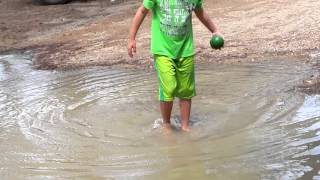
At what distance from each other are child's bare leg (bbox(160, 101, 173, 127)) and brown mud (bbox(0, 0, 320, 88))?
2.85 metres

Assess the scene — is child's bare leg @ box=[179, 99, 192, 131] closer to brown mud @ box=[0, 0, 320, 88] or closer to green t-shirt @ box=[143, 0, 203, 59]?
green t-shirt @ box=[143, 0, 203, 59]

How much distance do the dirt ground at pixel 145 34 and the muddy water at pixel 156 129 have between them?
0.88 metres

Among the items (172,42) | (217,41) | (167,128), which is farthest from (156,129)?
(217,41)

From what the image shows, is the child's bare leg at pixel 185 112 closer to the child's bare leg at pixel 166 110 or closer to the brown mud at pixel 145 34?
the child's bare leg at pixel 166 110

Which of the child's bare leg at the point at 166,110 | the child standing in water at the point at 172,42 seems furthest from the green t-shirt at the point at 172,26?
the child's bare leg at the point at 166,110

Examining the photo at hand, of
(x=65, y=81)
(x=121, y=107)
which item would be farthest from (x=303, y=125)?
(x=65, y=81)

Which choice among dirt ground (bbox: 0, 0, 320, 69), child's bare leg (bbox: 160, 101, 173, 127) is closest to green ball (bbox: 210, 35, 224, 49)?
child's bare leg (bbox: 160, 101, 173, 127)

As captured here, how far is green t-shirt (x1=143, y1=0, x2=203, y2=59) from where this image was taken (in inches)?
202

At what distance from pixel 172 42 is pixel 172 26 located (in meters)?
0.14

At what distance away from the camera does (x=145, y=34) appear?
10953 mm

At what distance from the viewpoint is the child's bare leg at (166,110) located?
214 inches

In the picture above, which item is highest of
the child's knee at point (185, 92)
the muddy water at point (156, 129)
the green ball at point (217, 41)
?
the green ball at point (217, 41)

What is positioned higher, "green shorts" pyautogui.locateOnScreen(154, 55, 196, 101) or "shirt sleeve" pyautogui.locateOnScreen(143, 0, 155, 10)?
"shirt sleeve" pyautogui.locateOnScreen(143, 0, 155, 10)

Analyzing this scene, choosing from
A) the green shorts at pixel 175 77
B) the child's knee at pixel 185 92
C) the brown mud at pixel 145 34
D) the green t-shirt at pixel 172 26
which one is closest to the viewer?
the green t-shirt at pixel 172 26
